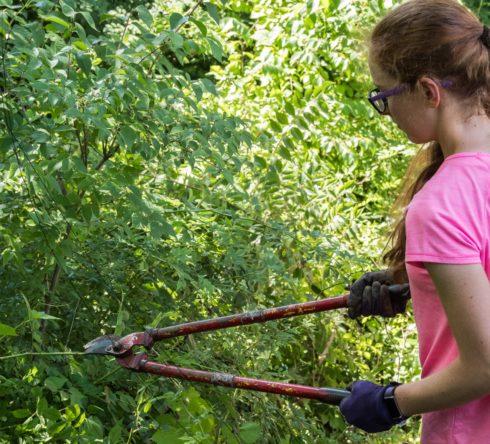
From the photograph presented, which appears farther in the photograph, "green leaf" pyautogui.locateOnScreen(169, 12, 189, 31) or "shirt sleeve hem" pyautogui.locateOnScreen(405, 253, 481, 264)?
"green leaf" pyautogui.locateOnScreen(169, 12, 189, 31)

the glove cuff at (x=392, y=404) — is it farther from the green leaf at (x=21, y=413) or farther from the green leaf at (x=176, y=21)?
the green leaf at (x=176, y=21)

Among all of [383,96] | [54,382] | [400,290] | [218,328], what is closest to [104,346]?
[54,382]

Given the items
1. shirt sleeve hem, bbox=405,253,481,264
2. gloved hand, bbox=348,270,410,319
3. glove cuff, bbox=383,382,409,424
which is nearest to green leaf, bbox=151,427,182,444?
gloved hand, bbox=348,270,410,319

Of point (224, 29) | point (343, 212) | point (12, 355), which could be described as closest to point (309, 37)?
point (224, 29)

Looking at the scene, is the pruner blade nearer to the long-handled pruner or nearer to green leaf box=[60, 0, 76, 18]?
the long-handled pruner

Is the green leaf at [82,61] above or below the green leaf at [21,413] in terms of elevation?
above

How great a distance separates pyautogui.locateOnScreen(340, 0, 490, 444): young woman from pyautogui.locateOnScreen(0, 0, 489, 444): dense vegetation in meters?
0.27

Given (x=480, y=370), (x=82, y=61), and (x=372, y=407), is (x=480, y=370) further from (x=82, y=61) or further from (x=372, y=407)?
(x=82, y=61)

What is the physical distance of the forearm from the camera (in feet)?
5.21

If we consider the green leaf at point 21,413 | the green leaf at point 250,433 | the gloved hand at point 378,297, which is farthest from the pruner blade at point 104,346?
the gloved hand at point 378,297

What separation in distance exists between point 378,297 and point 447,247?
2.21ft

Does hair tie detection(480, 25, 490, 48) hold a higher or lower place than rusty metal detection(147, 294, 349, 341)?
higher

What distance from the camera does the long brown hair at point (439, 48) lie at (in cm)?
174

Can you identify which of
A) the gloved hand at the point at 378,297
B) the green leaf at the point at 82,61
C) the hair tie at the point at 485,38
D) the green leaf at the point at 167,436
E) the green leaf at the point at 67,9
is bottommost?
the green leaf at the point at 167,436
